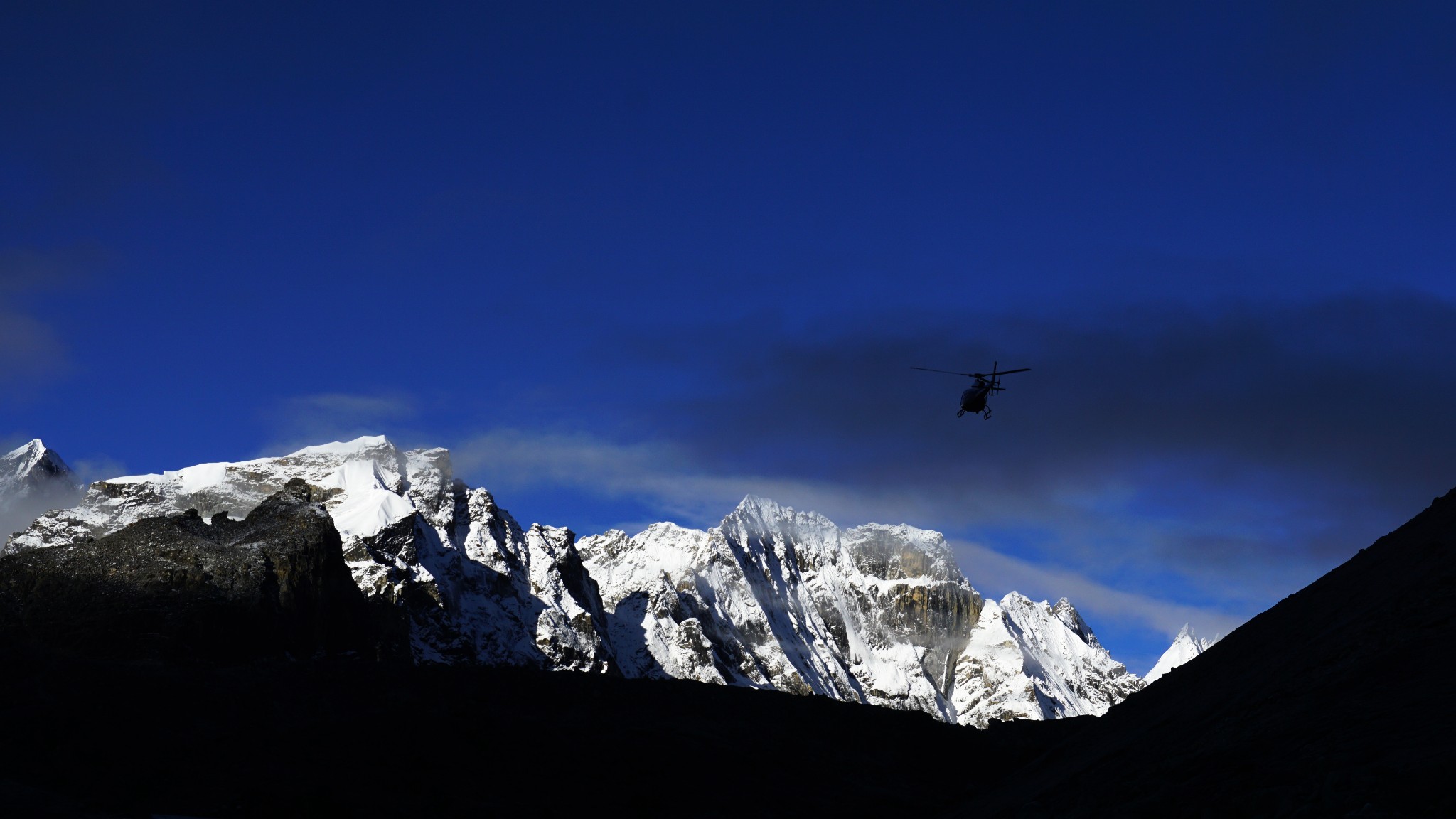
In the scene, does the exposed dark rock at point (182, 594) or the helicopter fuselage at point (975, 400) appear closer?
the helicopter fuselage at point (975, 400)

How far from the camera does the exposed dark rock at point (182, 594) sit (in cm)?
10088

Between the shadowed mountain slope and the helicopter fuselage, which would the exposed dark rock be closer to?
the helicopter fuselage

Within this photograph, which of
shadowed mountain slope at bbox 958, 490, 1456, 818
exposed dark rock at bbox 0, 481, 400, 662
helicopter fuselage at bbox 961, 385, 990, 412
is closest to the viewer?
shadowed mountain slope at bbox 958, 490, 1456, 818

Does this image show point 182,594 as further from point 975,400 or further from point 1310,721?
point 1310,721

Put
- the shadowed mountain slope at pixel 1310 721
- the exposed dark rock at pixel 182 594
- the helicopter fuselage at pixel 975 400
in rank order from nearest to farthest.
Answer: the shadowed mountain slope at pixel 1310 721
the helicopter fuselage at pixel 975 400
the exposed dark rock at pixel 182 594

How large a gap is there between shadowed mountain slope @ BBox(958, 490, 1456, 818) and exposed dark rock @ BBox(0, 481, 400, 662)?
3230 inches

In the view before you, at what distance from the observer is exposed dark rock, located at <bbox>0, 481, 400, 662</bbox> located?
101m

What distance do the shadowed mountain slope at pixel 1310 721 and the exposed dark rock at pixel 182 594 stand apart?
82.0m

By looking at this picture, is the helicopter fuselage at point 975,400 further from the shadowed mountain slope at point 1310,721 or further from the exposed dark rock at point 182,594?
the exposed dark rock at point 182,594

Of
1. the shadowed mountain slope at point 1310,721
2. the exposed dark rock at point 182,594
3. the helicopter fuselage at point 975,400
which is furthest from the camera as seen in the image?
the exposed dark rock at point 182,594

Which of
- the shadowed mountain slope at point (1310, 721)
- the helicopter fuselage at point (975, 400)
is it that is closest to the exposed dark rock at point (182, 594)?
the helicopter fuselage at point (975, 400)

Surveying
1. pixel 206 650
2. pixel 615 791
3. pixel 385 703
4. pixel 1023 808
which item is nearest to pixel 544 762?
pixel 615 791

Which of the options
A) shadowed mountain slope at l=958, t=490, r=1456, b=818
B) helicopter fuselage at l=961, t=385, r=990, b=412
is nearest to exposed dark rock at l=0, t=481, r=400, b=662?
helicopter fuselage at l=961, t=385, r=990, b=412

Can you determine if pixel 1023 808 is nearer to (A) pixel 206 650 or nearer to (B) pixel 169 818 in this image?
(B) pixel 169 818
